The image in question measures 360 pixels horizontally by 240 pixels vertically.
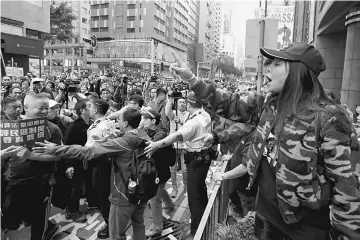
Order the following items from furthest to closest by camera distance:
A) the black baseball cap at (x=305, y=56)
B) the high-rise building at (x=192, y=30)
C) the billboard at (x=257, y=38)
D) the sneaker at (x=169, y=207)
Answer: the high-rise building at (x=192, y=30) < the billboard at (x=257, y=38) < the sneaker at (x=169, y=207) < the black baseball cap at (x=305, y=56)

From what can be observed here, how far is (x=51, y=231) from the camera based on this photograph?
Answer: 4070 millimetres

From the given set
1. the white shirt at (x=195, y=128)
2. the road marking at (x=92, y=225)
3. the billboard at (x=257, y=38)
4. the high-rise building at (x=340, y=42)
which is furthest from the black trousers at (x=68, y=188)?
the high-rise building at (x=340, y=42)

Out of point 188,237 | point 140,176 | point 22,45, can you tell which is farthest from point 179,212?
point 22,45

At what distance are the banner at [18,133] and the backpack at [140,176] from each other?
1042 mm

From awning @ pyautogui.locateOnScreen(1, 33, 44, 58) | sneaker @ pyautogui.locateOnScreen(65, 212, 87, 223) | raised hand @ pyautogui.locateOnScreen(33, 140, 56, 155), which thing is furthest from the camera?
awning @ pyautogui.locateOnScreen(1, 33, 44, 58)

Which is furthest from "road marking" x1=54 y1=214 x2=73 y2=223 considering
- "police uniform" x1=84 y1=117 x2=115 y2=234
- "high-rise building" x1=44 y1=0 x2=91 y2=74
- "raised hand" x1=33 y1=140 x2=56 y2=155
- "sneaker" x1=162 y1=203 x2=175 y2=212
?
"high-rise building" x1=44 y1=0 x2=91 y2=74

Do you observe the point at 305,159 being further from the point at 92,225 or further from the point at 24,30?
the point at 24,30

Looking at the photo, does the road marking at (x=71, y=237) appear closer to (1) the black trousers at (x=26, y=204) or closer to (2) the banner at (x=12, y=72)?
(1) the black trousers at (x=26, y=204)

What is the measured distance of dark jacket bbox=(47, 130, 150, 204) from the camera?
9.60 feet

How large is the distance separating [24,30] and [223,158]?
28.2 meters

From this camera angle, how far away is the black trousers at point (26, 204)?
325 cm

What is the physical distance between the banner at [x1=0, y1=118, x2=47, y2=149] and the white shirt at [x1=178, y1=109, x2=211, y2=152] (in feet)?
5.09

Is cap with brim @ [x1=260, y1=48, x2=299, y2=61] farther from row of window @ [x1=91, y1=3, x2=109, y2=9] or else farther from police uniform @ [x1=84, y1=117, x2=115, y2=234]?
row of window @ [x1=91, y1=3, x2=109, y2=9]

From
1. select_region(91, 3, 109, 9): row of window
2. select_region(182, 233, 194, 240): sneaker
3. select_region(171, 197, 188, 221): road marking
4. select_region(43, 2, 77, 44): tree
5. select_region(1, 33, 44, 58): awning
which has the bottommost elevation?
select_region(171, 197, 188, 221): road marking
